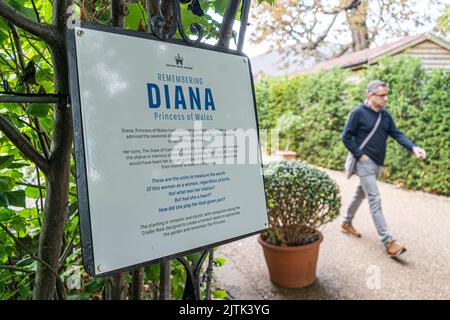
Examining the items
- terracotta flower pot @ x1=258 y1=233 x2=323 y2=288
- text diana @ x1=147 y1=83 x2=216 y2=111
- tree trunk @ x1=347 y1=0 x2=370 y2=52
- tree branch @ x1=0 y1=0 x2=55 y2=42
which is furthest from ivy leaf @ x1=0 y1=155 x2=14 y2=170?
tree trunk @ x1=347 y1=0 x2=370 y2=52

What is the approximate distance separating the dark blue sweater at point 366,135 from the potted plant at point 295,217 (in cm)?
91

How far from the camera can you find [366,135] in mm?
3869

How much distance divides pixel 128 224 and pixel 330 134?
324 inches

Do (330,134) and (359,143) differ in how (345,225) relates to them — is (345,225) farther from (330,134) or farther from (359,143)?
(330,134)

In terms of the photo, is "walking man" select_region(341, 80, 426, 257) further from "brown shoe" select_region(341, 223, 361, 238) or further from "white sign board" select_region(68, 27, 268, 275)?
"white sign board" select_region(68, 27, 268, 275)

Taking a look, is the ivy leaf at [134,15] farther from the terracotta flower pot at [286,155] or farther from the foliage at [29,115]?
the terracotta flower pot at [286,155]

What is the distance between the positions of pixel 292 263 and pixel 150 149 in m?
2.56

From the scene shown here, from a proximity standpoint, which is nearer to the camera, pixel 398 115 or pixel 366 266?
pixel 366 266

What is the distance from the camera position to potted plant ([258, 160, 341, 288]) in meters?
3.02

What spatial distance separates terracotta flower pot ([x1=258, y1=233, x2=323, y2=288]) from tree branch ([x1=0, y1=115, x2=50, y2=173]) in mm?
2417

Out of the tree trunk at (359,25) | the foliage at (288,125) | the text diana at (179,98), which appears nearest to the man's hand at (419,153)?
the text diana at (179,98)

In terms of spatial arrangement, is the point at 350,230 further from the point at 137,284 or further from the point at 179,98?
the point at 179,98

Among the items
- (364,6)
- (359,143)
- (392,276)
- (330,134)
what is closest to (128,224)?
(392,276)

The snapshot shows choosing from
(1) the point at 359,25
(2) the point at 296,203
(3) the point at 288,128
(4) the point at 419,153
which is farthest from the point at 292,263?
(1) the point at 359,25
